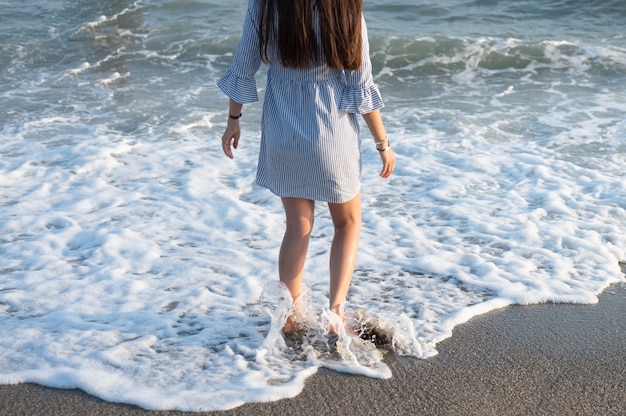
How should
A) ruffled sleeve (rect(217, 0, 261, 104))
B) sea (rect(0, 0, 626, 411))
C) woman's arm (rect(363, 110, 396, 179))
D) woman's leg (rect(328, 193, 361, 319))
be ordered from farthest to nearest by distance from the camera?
1. sea (rect(0, 0, 626, 411))
2. woman's leg (rect(328, 193, 361, 319))
3. woman's arm (rect(363, 110, 396, 179))
4. ruffled sleeve (rect(217, 0, 261, 104))

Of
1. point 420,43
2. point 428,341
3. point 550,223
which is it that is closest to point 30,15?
point 420,43

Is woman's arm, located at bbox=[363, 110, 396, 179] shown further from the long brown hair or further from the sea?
the sea

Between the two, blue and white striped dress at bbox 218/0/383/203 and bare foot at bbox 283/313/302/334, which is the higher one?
blue and white striped dress at bbox 218/0/383/203

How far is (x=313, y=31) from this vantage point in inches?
112

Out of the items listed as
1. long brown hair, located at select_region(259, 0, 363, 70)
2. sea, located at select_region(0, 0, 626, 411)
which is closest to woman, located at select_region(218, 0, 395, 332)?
long brown hair, located at select_region(259, 0, 363, 70)

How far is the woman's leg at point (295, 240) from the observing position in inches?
126

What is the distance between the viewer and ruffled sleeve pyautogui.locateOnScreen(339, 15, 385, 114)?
2.97 meters

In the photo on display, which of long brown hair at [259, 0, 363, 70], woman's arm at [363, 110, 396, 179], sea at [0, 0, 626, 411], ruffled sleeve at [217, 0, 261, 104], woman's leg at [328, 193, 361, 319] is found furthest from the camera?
sea at [0, 0, 626, 411]

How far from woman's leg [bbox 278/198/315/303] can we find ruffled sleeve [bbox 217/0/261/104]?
0.46 meters

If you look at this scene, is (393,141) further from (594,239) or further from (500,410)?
(500,410)

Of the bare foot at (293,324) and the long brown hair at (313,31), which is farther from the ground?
the long brown hair at (313,31)

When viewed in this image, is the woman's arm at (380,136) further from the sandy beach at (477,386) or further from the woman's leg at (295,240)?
the sandy beach at (477,386)

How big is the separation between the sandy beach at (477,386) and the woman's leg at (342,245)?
1.12 ft

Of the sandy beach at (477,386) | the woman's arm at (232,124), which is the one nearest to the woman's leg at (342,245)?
the sandy beach at (477,386)
